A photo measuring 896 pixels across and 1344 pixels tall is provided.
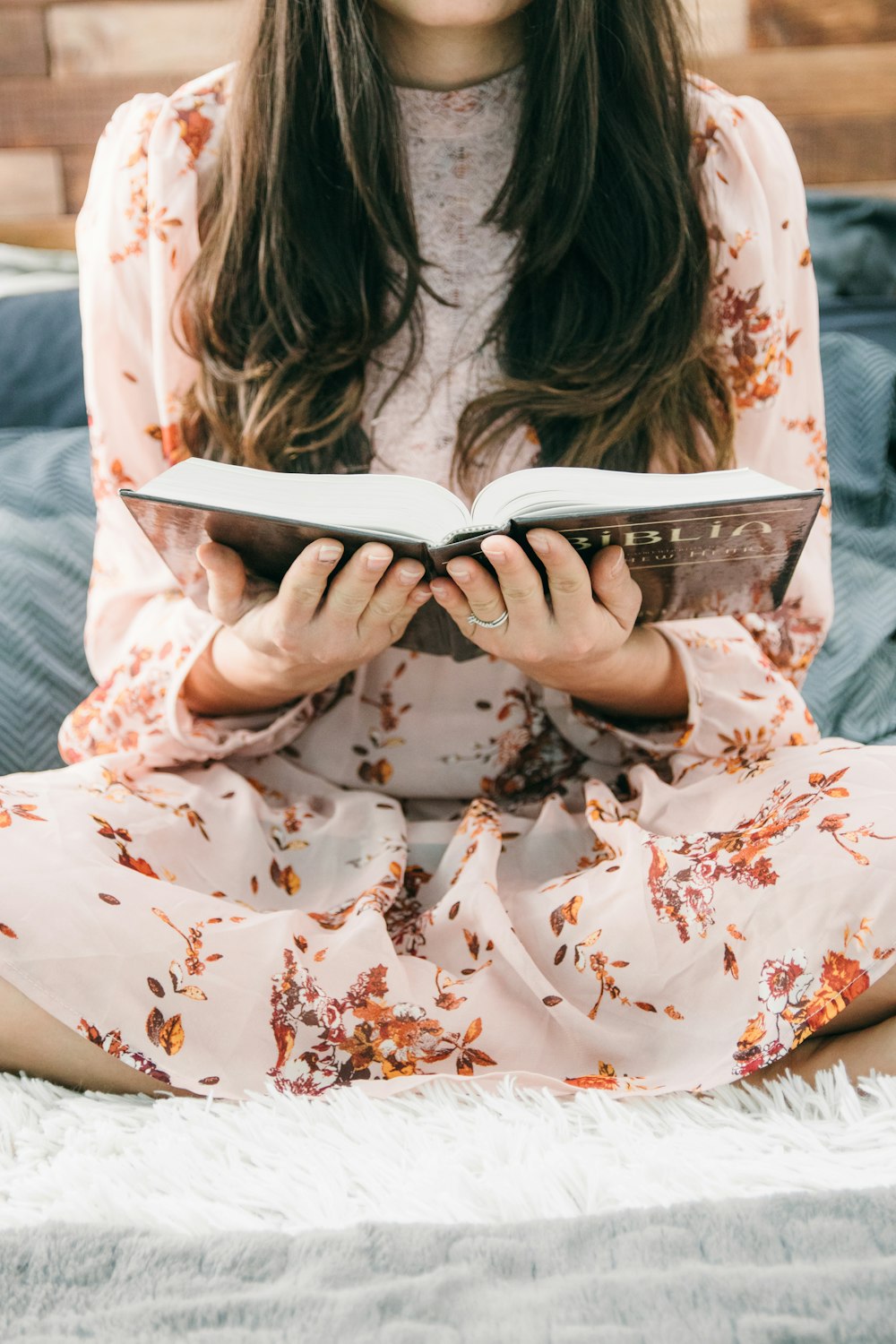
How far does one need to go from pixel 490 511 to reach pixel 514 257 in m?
0.38

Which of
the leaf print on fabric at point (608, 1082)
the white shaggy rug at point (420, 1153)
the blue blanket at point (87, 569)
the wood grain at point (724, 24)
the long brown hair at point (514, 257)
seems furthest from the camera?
the wood grain at point (724, 24)

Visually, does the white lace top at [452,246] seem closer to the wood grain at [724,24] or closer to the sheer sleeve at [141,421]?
the sheer sleeve at [141,421]

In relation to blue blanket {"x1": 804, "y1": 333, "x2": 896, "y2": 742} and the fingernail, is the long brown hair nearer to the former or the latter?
the fingernail

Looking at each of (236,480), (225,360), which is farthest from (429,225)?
(236,480)

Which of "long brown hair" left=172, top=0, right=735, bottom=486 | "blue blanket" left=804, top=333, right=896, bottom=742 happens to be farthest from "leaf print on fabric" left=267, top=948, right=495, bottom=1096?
"blue blanket" left=804, top=333, right=896, bottom=742

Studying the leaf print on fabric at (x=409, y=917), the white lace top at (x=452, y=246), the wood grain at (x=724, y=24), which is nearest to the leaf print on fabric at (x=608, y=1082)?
the leaf print on fabric at (x=409, y=917)

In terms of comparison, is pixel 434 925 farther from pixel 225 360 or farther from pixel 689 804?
A: pixel 225 360

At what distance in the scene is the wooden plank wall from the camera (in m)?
1.77

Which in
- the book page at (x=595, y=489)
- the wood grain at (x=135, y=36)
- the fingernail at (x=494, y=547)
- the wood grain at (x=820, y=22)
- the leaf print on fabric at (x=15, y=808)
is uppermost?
the wood grain at (x=820, y=22)

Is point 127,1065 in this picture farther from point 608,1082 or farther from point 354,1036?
point 608,1082

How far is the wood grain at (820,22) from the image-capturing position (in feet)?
5.89

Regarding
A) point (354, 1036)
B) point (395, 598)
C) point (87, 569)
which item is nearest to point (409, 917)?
point (354, 1036)

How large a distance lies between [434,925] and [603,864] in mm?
113

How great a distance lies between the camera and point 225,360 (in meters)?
0.92
